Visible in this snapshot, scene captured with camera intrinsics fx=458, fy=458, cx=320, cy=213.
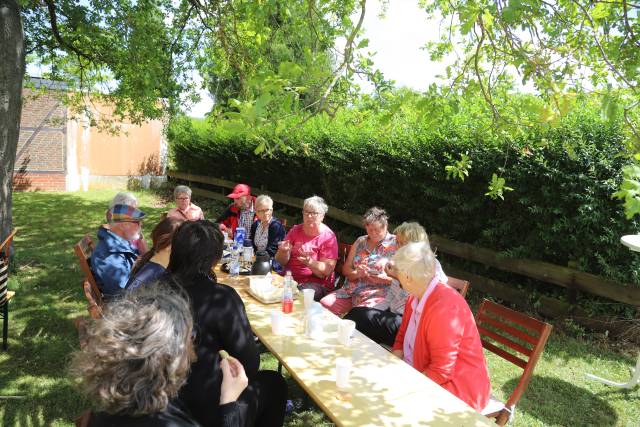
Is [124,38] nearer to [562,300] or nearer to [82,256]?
[82,256]

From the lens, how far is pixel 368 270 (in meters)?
4.00

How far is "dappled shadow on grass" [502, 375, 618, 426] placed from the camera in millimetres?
3361

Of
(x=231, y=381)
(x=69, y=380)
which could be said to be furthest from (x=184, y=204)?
(x=231, y=381)

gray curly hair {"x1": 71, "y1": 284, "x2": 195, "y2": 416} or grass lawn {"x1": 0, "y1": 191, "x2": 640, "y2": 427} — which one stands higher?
gray curly hair {"x1": 71, "y1": 284, "x2": 195, "y2": 416}

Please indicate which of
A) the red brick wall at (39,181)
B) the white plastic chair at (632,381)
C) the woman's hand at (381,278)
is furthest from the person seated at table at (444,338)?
the red brick wall at (39,181)

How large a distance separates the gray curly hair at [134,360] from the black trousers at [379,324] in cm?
226

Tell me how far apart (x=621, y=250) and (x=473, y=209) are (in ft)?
5.10

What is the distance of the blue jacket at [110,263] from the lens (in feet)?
11.8

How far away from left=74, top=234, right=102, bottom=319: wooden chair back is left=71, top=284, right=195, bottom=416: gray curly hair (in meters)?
1.36

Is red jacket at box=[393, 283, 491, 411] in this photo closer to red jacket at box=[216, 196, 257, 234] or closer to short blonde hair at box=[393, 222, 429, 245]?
short blonde hair at box=[393, 222, 429, 245]

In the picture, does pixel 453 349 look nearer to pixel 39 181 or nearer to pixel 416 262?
pixel 416 262

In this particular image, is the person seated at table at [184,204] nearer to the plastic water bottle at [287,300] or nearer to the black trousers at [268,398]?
the plastic water bottle at [287,300]

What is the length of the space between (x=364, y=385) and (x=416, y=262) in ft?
2.61

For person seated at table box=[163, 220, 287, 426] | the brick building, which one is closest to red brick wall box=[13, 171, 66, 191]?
the brick building
